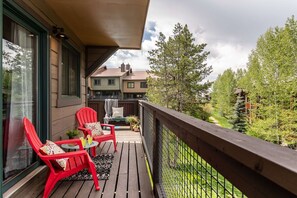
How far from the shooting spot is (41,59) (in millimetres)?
2807

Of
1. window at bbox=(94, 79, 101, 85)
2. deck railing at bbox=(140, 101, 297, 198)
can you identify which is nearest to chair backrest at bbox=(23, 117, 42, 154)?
deck railing at bbox=(140, 101, 297, 198)

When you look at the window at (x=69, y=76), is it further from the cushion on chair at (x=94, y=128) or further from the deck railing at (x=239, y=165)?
the deck railing at (x=239, y=165)

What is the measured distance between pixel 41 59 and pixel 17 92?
73 cm

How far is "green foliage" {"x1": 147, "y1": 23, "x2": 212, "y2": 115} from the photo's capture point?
12.6 metres

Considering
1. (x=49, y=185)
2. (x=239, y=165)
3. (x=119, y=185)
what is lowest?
(x=119, y=185)

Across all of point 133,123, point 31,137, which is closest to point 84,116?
point 31,137

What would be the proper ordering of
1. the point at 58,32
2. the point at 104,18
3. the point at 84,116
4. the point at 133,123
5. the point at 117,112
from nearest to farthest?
the point at 58,32, the point at 104,18, the point at 84,116, the point at 133,123, the point at 117,112

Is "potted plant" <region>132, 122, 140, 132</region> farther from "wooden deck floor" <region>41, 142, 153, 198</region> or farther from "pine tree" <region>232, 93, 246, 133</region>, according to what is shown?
"pine tree" <region>232, 93, 246, 133</region>

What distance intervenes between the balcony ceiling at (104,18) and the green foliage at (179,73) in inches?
318

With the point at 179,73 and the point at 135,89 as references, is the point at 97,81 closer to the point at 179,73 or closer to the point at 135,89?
the point at 135,89

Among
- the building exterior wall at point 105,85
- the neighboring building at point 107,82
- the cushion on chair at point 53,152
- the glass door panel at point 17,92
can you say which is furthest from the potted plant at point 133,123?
the building exterior wall at point 105,85

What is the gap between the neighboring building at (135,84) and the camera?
2947 centimetres

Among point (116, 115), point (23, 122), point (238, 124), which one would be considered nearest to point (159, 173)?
point (23, 122)

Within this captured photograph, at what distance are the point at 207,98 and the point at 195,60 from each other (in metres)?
2.50
